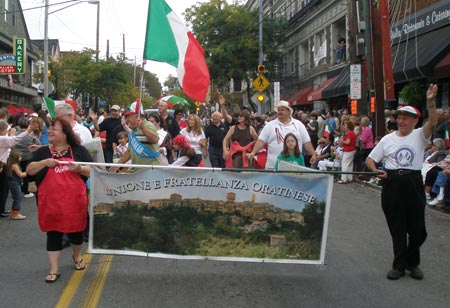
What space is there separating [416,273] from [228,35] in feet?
112

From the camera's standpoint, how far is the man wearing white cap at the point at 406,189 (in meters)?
5.71

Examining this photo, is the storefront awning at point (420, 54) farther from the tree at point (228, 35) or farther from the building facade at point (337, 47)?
the tree at point (228, 35)

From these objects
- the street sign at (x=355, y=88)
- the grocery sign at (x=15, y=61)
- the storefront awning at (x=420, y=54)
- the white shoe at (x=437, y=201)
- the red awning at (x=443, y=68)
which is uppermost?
the grocery sign at (x=15, y=61)

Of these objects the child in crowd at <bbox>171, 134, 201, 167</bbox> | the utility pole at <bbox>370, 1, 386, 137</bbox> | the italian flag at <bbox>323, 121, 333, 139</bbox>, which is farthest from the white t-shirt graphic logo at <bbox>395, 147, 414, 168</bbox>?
the italian flag at <bbox>323, 121, 333, 139</bbox>

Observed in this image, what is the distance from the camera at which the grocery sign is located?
28859mm

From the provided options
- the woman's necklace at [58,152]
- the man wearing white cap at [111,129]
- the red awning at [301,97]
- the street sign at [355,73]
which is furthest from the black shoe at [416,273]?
the red awning at [301,97]

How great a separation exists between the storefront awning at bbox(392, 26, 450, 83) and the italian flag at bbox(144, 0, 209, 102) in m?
10.6

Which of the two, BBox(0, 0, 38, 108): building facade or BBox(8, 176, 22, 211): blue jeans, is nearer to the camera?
BBox(8, 176, 22, 211): blue jeans

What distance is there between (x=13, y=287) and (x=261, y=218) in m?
2.60

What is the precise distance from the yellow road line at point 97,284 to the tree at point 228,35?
3144 centimetres

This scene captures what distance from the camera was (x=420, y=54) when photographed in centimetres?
1700

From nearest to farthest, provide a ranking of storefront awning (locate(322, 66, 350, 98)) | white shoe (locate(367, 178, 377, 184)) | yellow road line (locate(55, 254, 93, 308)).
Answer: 1. yellow road line (locate(55, 254, 93, 308))
2. white shoe (locate(367, 178, 377, 184))
3. storefront awning (locate(322, 66, 350, 98))

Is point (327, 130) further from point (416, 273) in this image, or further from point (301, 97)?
point (301, 97)

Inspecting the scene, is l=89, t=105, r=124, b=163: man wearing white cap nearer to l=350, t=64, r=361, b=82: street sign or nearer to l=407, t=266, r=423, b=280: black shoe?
l=407, t=266, r=423, b=280: black shoe
